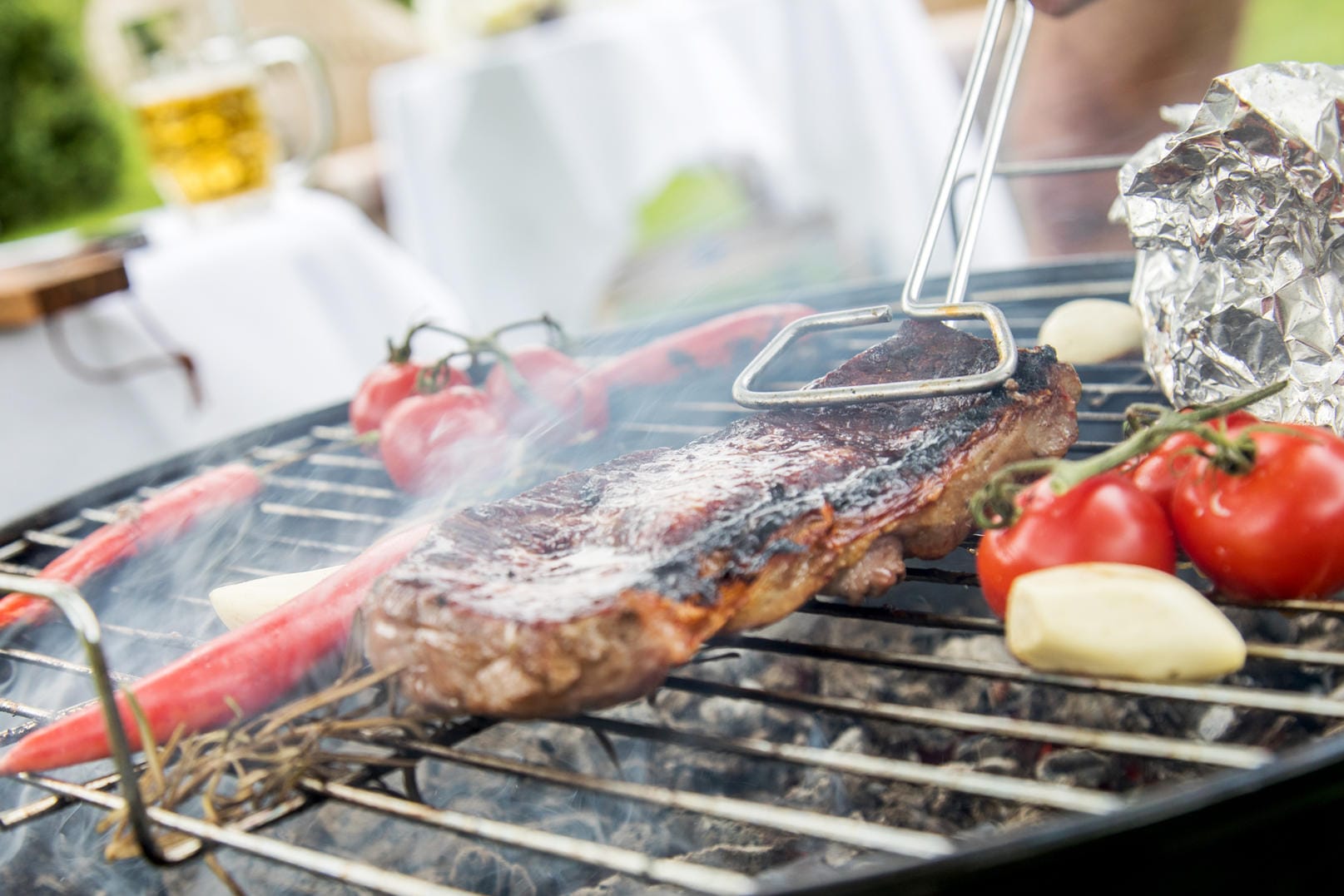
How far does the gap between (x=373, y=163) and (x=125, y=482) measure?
5191mm

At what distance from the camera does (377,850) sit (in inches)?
76.2

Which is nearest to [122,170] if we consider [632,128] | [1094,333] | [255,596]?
[632,128]

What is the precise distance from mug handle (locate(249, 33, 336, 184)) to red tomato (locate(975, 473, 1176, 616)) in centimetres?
389

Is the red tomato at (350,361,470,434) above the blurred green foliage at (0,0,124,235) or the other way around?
the other way around

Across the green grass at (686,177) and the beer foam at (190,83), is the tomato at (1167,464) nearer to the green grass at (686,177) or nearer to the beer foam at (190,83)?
the beer foam at (190,83)

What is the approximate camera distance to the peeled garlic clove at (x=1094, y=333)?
255cm

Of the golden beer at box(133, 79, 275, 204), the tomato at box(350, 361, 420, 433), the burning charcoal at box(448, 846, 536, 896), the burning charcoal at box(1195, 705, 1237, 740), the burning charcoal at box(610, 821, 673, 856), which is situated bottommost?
the burning charcoal at box(1195, 705, 1237, 740)

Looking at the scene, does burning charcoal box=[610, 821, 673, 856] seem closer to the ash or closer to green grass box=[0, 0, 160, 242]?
the ash

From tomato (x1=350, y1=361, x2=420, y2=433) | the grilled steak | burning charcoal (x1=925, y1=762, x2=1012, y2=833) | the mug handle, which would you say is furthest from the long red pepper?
the mug handle

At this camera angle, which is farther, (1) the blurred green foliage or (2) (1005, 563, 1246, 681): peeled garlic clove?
(1) the blurred green foliage

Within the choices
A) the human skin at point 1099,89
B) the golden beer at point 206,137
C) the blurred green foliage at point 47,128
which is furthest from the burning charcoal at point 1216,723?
the blurred green foliage at point 47,128

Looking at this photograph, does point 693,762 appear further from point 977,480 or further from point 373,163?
point 373,163

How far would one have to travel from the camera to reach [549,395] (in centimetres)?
260

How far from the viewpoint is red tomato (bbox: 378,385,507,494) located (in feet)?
8.02
